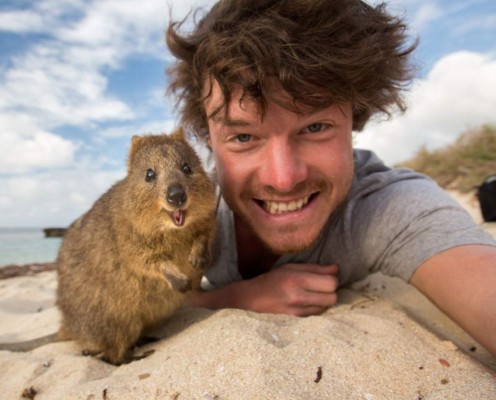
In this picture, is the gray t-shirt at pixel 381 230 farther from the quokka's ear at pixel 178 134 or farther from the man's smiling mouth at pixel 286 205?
the quokka's ear at pixel 178 134

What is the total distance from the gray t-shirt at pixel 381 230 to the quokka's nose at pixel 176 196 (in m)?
1.10

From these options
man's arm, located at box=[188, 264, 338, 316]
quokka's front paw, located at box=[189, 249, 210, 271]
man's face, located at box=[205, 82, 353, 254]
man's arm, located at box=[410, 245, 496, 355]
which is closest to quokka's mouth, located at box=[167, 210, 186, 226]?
quokka's front paw, located at box=[189, 249, 210, 271]

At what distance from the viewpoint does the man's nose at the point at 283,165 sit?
114 inches

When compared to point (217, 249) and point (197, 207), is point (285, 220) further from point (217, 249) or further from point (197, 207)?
point (217, 249)

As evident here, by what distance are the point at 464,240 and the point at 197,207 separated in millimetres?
1808

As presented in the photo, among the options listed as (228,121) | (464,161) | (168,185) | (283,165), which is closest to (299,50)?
(228,121)

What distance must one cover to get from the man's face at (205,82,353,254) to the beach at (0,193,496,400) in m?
0.69

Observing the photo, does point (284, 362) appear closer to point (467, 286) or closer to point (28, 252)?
point (467, 286)

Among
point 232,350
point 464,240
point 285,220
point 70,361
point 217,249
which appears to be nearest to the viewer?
point 232,350

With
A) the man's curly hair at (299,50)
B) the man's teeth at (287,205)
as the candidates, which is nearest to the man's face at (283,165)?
the man's teeth at (287,205)

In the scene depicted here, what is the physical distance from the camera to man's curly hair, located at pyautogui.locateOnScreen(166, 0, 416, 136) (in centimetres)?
291

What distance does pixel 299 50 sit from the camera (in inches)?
118

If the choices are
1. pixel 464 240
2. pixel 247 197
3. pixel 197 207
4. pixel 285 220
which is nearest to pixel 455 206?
pixel 464 240

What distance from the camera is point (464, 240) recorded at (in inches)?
108
